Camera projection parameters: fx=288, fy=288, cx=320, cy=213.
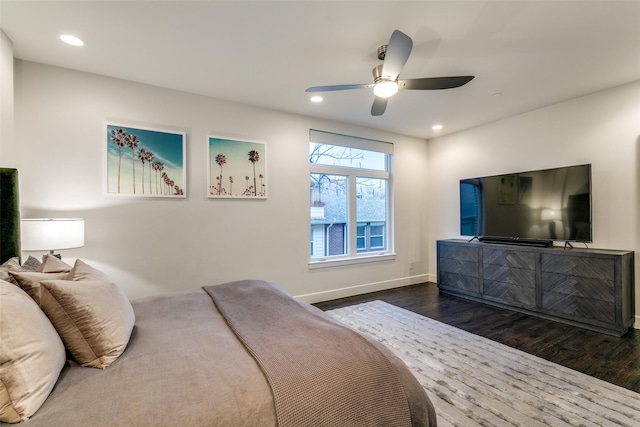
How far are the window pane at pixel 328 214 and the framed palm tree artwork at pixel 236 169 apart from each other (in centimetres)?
80

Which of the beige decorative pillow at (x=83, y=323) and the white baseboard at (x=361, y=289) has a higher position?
the beige decorative pillow at (x=83, y=323)

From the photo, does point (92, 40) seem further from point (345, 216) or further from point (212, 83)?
point (345, 216)

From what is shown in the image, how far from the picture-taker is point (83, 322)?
1.20 metres

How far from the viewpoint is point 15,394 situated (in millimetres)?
849

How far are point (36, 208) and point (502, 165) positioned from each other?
5.50m

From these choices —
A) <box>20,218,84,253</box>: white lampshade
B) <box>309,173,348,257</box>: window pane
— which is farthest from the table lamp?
<box>309,173,348,257</box>: window pane

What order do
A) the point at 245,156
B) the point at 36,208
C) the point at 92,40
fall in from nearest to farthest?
the point at 92,40 < the point at 36,208 < the point at 245,156

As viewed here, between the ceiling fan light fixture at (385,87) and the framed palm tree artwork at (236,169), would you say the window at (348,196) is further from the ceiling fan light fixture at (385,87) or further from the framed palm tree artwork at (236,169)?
the ceiling fan light fixture at (385,87)

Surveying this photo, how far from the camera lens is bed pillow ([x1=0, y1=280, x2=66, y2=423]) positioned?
2.78 feet

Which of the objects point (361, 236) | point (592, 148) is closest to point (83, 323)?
point (361, 236)

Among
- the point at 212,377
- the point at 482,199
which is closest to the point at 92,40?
the point at 212,377

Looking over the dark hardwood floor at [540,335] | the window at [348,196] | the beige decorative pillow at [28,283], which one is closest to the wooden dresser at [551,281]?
the dark hardwood floor at [540,335]

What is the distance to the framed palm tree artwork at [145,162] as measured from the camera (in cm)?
288

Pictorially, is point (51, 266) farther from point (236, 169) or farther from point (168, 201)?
point (236, 169)
